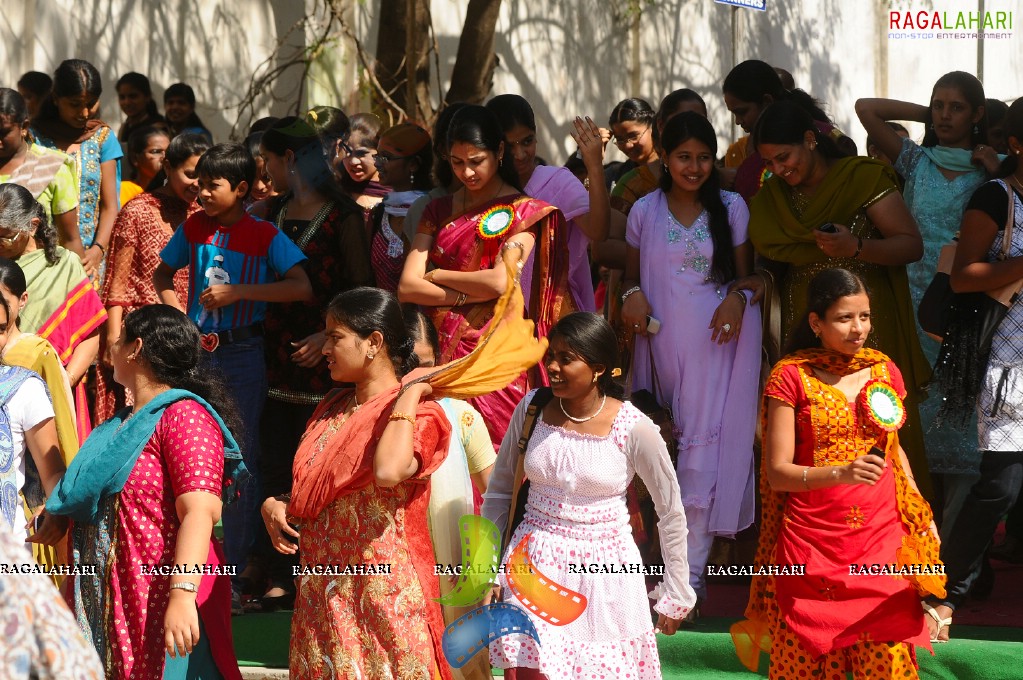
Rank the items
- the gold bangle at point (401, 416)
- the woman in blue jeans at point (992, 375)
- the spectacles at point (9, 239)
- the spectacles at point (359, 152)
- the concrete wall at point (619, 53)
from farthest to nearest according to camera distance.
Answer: the concrete wall at point (619, 53), the spectacles at point (359, 152), the spectacles at point (9, 239), the woman in blue jeans at point (992, 375), the gold bangle at point (401, 416)

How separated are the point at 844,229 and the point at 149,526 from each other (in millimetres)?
2848

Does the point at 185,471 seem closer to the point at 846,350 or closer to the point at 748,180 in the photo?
the point at 846,350

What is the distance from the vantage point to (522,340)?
13.0 ft

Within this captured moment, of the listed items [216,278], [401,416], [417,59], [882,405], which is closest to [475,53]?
[417,59]

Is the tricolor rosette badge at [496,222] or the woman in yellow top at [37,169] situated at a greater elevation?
the woman in yellow top at [37,169]

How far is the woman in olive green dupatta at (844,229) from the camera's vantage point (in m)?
5.19

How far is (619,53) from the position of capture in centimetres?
1159

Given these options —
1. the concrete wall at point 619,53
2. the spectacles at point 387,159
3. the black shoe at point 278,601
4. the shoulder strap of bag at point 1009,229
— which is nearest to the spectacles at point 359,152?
the spectacles at point 387,159

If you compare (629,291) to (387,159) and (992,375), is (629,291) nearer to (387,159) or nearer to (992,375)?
(992,375)

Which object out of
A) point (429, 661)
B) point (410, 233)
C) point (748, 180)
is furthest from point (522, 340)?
point (748, 180)

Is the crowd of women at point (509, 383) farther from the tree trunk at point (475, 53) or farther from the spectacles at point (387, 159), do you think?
the tree trunk at point (475, 53)

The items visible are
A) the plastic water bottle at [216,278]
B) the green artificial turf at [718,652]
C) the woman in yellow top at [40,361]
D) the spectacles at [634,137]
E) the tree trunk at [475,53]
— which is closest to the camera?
the woman in yellow top at [40,361]

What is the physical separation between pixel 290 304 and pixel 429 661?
2.36 m

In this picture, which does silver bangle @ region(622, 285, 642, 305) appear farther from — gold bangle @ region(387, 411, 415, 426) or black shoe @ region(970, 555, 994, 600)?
gold bangle @ region(387, 411, 415, 426)
